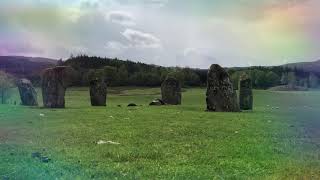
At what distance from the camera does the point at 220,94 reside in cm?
4541

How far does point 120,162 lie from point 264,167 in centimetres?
416

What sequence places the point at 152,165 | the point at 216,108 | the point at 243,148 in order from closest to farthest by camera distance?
the point at 152,165 < the point at 243,148 < the point at 216,108

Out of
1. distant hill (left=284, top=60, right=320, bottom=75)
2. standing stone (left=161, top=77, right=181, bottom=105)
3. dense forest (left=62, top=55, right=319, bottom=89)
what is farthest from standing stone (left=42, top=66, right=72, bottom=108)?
dense forest (left=62, top=55, right=319, bottom=89)

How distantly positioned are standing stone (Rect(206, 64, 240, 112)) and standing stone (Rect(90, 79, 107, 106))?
48.0 feet

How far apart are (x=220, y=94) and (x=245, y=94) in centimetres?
684

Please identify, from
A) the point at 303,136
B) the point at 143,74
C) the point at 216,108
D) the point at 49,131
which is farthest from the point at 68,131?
the point at 143,74

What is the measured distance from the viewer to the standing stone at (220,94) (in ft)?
148

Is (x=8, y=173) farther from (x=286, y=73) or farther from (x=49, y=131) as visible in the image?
(x=286, y=73)

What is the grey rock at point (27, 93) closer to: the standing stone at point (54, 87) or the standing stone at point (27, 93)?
the standing stone at point (27, 93)

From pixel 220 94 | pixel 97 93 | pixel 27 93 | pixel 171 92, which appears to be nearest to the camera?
pixel 220 94

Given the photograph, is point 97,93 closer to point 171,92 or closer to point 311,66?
point 171,92

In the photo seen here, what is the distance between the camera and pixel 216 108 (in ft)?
148

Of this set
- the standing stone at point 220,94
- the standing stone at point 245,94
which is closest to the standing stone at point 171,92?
the standing stone at point 245,94

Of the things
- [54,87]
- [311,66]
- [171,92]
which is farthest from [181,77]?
[54,87]
